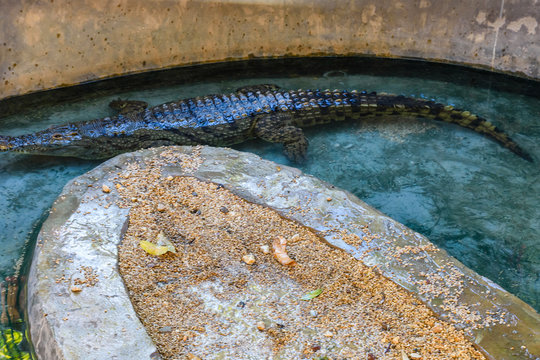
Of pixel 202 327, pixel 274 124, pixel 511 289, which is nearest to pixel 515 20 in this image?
pixel 274 124

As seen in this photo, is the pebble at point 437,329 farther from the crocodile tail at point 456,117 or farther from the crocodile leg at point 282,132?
the crocodile tail at point 456,117

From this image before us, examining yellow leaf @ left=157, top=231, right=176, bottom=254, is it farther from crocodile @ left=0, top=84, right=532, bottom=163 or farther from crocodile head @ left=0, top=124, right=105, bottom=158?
crocodile head @ left=0, top=124, right=105, bottom=158

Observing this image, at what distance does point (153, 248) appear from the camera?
2684 mm

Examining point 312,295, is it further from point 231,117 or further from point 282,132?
point 231,117

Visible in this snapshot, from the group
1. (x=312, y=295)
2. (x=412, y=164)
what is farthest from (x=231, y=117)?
(x=312, y=295)

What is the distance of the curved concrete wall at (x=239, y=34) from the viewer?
184 inches

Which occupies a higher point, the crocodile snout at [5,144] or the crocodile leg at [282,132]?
the crocodile snout at [5,144]

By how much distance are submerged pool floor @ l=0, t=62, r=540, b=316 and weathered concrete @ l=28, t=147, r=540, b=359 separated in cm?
63

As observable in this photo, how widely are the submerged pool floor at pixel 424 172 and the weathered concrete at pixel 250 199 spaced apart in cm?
63

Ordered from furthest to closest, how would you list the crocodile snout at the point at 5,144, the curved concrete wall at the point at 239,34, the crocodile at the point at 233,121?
the curved concrete wall at the point at 239,34 → the crocodile at the point at 233,121 → the crocodile snout at the point at 5,144

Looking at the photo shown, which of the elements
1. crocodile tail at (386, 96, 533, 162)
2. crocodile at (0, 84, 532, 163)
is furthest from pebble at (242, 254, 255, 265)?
crocodile tail at (386, 96, 533, 162)


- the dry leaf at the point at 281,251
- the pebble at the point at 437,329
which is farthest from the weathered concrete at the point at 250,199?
the dry leaf at the point at 281,251

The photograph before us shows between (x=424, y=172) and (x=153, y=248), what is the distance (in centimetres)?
227

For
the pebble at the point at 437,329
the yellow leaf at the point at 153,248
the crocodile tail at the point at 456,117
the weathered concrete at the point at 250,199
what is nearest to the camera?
the weathered concrete at the point at 250,199
